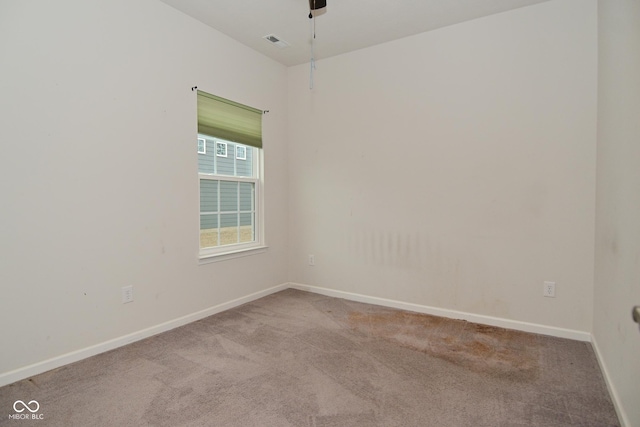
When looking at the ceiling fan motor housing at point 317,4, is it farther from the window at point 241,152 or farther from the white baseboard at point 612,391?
the white baseboard at point 612,391

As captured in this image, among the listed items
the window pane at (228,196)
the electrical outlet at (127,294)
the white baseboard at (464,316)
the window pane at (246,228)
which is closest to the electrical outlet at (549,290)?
the white baseboard at (464,316)

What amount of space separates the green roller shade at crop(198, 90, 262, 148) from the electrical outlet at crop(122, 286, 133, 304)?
58.9 inches

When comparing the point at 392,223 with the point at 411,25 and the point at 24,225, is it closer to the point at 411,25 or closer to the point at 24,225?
the point at 411,25

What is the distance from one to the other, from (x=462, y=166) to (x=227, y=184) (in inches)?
92.7

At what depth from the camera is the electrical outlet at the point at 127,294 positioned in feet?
8.32

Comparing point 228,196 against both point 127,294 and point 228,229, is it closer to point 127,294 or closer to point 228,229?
point 228,229

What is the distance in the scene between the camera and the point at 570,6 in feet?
8.60

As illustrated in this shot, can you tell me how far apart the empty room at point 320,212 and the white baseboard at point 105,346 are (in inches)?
0.6

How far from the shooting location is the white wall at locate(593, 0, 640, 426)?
5.13 ft

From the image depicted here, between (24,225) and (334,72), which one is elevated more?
(334,72)

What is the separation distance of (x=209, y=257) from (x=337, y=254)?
1443 millimetres

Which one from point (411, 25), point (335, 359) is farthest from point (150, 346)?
point (411, 25)

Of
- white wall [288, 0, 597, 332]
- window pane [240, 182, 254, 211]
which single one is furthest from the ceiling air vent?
window pane [240, 182, 254, 211]

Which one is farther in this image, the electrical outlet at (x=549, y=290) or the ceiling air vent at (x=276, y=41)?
the ceiling air vent at (x=276, y=41)
